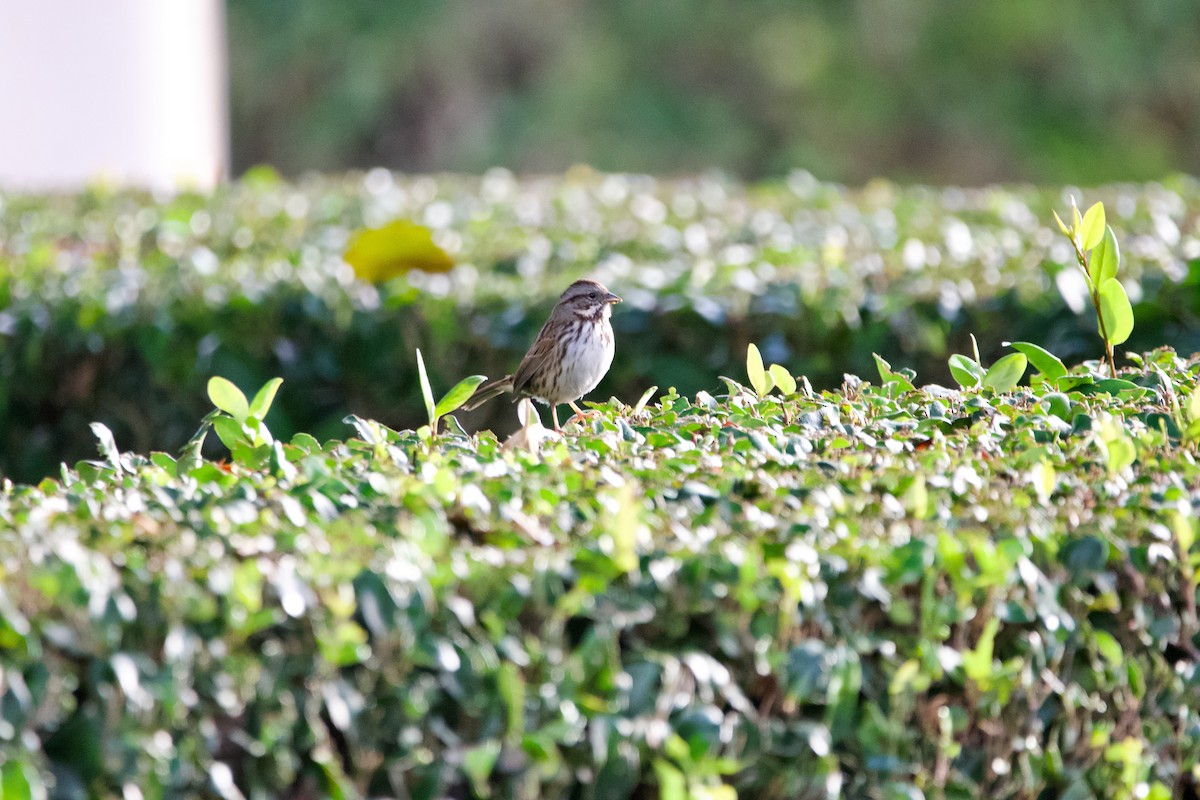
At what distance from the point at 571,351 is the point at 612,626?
8.36 ft

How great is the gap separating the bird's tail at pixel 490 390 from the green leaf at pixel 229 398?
1784mm

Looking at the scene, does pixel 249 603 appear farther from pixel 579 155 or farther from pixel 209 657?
pixel 579 155

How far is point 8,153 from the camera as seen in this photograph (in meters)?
11.5

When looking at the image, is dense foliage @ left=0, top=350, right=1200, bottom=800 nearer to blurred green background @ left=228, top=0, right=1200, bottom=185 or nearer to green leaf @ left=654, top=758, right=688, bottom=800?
green leaf @ left=654, top=758, right=688, bottom=800

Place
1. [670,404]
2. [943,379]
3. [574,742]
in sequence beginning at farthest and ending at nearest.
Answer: [943,379], [670,404], [574,742]

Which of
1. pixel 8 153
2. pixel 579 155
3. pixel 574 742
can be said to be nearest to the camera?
pixel 574 742

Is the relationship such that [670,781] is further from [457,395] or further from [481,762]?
[457,395]

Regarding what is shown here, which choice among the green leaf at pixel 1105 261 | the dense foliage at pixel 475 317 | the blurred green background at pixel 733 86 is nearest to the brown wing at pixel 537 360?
the dense foliage at pixel 475 317

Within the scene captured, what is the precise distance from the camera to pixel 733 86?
2516cm

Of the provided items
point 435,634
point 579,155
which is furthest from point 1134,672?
point 579,155

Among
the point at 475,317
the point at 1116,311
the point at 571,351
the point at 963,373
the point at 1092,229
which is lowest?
the point at 475,317

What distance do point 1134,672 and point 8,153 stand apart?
10.4m

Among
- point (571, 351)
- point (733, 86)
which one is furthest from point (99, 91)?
point (733, 86)

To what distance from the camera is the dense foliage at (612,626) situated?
2.37 m
